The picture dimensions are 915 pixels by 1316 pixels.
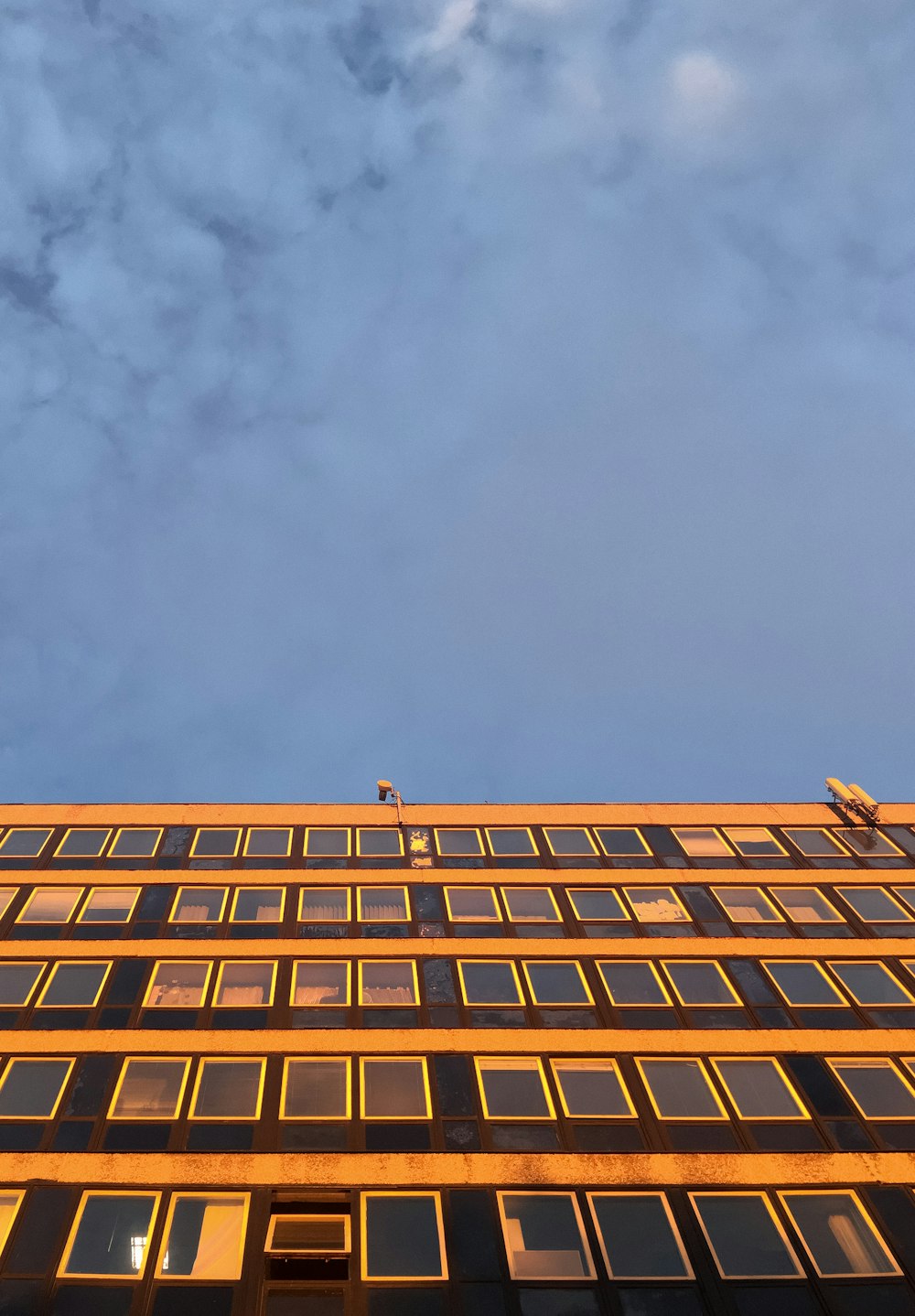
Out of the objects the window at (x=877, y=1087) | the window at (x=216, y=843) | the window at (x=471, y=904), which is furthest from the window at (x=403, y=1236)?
the window at (x=216, y=843)

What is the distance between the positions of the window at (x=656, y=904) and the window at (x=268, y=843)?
12205 millimetres

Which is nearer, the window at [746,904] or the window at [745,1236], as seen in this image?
the window at [745,1236]

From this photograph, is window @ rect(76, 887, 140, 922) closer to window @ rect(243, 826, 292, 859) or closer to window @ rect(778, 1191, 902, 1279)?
window @ rect(243, 826, 292, 859)

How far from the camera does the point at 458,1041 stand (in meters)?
25.8

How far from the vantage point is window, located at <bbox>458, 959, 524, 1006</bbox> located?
27406 mm

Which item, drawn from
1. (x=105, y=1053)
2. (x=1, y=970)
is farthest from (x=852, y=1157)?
(x=1, y=970)

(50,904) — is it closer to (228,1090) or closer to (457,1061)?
(228,1090)

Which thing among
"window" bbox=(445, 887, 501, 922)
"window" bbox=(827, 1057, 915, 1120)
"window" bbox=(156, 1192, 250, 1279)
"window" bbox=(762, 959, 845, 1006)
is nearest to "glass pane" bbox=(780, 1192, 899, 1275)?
"window" bbox=(827, 1057, 915, 1120)

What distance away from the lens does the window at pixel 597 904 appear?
31.3 m

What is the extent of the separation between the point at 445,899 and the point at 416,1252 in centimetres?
1255

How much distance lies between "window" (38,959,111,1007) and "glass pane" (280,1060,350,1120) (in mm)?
6601

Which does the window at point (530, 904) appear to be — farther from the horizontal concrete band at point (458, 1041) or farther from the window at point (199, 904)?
the window at point (199, 904)

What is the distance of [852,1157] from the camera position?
22.7 m

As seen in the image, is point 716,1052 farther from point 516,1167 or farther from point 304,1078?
point 304,1078
